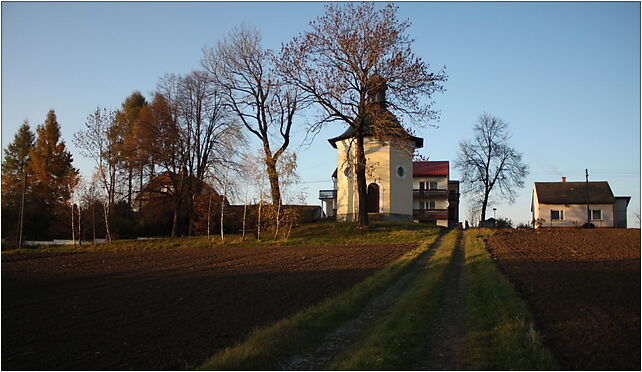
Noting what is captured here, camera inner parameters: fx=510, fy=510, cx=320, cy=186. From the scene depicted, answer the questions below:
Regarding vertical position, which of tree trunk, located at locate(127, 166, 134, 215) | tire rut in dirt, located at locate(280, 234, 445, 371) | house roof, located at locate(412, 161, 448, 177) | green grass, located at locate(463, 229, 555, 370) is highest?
house roof, located at locate(412, 161, 448, 177)

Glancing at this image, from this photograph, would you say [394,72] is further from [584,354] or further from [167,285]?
[584,354]

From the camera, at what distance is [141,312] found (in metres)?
10.3

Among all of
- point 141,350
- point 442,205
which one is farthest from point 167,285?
point 442,205

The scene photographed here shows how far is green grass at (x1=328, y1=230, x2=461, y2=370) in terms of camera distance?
269 inches

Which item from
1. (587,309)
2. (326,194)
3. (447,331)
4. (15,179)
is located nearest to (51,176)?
(15,179)

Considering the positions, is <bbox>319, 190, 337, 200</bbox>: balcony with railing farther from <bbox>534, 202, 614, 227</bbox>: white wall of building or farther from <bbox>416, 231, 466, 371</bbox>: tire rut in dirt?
<bbox>416, 231, 466, 371</bbox>: tire rut in dirt

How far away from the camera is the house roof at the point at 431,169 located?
4891 cm

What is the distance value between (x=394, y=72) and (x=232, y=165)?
45.4 ft

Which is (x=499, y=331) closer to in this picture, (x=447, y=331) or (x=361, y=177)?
(x=447, y=331)

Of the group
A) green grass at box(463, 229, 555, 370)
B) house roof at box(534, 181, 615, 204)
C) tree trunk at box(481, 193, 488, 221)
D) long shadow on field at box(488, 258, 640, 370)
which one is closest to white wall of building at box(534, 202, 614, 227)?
house roof at box(534, 181, 615, 204)

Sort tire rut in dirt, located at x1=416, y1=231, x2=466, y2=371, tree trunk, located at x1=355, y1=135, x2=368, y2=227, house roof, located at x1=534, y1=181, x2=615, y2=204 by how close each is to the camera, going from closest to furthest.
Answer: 1. tire rut in dirt, located at x1=416, y1=231, x2=466, y2=371
2. tree trunk, located at x1=355, y1=135, x2=368, y2=227
3. house roof, located at x1=534, y1=181, x2=615, y2=204

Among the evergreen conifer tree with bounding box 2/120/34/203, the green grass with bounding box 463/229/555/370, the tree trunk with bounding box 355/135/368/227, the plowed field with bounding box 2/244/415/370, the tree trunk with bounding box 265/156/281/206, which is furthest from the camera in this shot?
the evergreen conifer tree with bounding box 2/120/34/203

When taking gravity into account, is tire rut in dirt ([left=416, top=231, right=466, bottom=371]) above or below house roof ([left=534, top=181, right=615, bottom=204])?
below

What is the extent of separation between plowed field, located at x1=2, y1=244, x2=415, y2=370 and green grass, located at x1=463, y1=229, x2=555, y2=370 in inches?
136
